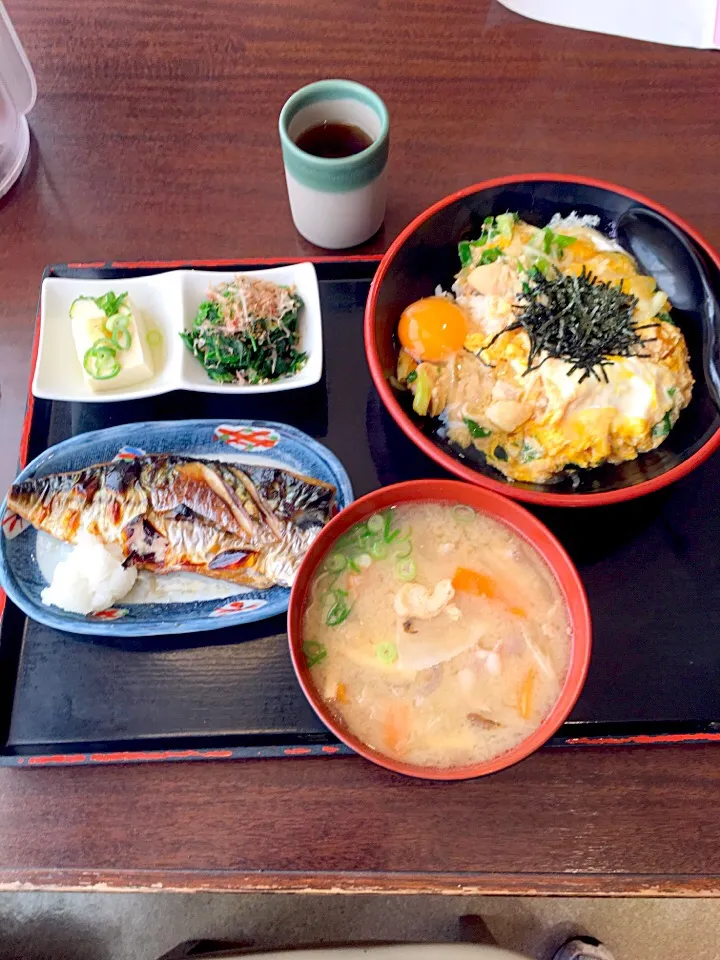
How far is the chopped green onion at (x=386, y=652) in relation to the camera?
3.98 ft

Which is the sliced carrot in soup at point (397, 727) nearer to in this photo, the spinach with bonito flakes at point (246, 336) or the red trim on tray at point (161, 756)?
the red trim on tray at point (161, 756)

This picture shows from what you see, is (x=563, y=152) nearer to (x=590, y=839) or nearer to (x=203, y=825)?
(x=590, y=839)

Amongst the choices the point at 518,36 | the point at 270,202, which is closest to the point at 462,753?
the point at 270,202

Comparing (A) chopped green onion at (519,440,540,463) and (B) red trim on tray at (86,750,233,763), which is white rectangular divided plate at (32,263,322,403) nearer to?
(A) chopped green onion at (519,440,540,463)

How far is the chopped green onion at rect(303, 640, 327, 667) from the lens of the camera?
1.20 meters

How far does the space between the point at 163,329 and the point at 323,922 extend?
189cm

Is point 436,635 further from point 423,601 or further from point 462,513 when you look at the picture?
point 462,513

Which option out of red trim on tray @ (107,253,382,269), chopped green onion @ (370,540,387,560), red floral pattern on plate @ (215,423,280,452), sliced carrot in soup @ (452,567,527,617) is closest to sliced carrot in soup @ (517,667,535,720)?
sliced carrot in soup @ (452,567,527,617)

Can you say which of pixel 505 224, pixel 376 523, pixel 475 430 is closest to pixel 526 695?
pixel 376 523

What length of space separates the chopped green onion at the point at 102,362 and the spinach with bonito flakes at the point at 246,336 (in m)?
0.16

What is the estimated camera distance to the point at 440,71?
1.85m

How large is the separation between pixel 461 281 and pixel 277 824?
114 centimetres

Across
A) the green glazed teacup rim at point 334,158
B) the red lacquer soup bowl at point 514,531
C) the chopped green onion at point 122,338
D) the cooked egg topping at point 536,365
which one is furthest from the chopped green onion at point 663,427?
the chopped green onion at point 122,338

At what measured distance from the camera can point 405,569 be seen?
1.27m
